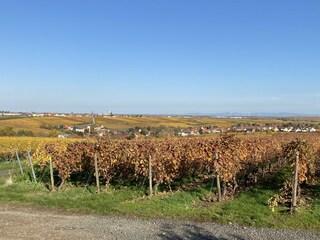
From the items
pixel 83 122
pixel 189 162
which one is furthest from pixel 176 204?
pixel 83 122

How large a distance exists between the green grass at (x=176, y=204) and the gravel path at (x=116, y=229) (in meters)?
0.57

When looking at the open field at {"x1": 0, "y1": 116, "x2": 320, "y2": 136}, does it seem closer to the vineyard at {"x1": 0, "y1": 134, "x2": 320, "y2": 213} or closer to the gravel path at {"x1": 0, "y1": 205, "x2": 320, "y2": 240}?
the vineyard at {"x1": 0, "y1": 134, "x2": 320, "y2": 213}

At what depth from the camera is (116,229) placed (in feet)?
29.0

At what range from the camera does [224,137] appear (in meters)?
12.9

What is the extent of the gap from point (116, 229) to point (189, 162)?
5622 mm

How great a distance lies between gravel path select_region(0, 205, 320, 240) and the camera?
820cm

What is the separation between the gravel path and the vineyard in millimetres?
2669

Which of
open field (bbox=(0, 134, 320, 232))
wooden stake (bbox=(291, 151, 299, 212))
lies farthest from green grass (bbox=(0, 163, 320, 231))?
wooden stake (bbox=(291, 151, 299, 212))

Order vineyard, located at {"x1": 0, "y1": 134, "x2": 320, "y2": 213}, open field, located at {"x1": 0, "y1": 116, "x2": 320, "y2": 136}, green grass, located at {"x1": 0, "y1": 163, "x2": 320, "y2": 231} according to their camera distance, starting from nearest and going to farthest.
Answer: green grass, located at {"x1": 0, "y1": 163, "x2": 320, "y2": 231} → vineyard, located at {"x1": 0, "y1": 134, "x2": 320, "y2": 213} → open field, located at {"x1": 0, "y1": 116, "x2": 320, "y2": 136}

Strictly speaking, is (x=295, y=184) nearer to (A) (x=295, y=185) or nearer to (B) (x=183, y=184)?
(A) (x=295, y=185)

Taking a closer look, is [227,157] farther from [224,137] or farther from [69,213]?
[69,213]

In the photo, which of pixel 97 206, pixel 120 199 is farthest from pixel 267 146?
pixel 97 206

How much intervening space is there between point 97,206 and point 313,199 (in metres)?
6.46

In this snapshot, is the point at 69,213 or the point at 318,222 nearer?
the point at 318,222
